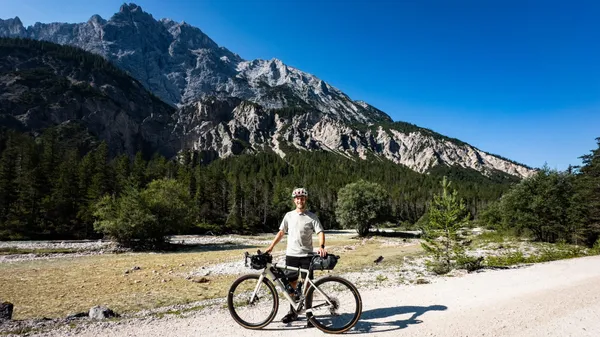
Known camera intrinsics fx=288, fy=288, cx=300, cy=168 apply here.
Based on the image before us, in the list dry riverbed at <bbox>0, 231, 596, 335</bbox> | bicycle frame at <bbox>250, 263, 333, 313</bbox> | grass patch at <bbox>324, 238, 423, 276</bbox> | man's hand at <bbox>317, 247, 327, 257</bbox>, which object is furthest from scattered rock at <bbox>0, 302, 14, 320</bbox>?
grass patch at <bbox>324, 238, 423, 276</bbox>

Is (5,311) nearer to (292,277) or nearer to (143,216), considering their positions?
(292,277)

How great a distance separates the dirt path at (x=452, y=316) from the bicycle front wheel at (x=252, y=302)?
0.25 meters

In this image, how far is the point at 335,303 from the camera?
Answer: 718 cm

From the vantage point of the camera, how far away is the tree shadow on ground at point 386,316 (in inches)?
281

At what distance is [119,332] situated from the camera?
23.8 ft

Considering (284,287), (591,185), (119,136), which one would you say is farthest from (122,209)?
(119,136)

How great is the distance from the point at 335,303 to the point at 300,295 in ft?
2.94

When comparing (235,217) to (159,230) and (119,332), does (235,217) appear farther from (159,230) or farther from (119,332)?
(119,332)

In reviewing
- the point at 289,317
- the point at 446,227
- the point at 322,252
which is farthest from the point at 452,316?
the point at 446,227

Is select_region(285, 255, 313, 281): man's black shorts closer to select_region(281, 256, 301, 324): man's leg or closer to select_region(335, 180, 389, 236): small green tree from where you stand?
select_region(281, 256, 301, 324): man's leg

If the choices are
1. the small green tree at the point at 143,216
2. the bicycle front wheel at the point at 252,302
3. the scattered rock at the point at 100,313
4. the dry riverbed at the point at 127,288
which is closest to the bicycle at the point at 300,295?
the bicycle front wheel at the point at 252,302

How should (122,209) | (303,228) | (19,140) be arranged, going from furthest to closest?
(19,140)
(122,209)
(303,228)

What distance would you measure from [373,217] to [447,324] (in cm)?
5168

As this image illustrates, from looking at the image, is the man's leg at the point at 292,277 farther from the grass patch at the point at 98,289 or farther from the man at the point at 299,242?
the grass patch at the point at 98,289
